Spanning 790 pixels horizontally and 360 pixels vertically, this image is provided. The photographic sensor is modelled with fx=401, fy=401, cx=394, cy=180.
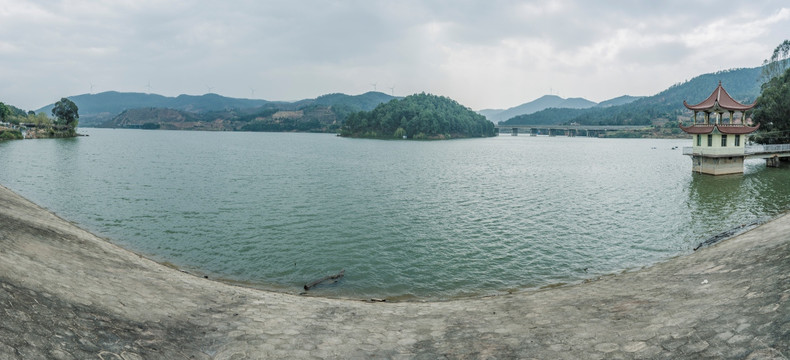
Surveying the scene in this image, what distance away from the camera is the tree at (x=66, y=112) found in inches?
6050

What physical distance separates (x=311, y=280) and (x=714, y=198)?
4377 cm

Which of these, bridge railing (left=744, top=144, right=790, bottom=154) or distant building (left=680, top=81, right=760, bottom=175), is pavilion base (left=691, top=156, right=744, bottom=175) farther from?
bridge railing (left=744, top=144, right=790, bottom=154)

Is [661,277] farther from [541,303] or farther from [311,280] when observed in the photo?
[311,280]

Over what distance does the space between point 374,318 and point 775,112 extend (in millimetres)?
82374

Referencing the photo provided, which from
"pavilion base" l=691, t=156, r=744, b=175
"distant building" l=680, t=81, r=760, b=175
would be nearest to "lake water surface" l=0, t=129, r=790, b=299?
"pavilion base" l=691, t=156, r=744, b=175

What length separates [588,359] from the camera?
29.8 feet

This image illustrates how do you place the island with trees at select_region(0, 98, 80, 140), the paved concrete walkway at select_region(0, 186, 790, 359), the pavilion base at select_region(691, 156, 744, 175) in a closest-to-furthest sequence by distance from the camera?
the paved concrete walkway at select_region(0, 186, 790, 359) < the pavilion base at select_region(691, 156, 744, 175) < the island with trees at select_region(0, 98, 80, 140)

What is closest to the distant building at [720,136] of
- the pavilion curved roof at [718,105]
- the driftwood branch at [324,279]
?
the pavilion curved roof at [718,105]

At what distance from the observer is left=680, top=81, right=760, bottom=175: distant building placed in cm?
5509

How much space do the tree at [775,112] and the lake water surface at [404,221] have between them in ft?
36.4

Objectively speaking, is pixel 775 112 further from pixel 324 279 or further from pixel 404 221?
pixel 324 279

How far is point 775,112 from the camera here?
64812mm

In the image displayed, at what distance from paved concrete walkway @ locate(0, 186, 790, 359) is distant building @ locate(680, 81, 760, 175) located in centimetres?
4942

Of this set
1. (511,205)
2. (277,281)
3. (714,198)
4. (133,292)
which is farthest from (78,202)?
(714,198)
